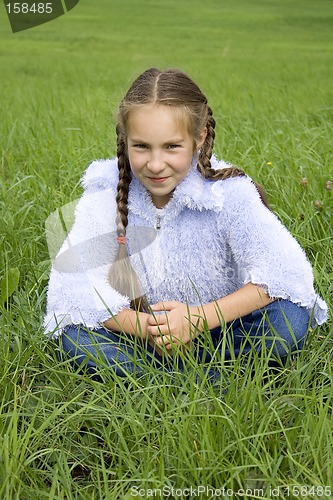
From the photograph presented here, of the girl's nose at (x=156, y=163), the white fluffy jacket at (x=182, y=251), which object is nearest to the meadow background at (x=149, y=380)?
the white fluffy jacket at (x=182, y=251)

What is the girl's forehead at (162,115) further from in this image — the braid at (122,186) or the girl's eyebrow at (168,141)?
the braid at (122,186)

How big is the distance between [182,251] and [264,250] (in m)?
0.23

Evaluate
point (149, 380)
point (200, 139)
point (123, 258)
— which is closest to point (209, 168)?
point (200, 139)

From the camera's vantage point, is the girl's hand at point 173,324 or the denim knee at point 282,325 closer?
the girl's hand at point 173,324

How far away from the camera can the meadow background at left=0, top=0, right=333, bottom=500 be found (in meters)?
1.56

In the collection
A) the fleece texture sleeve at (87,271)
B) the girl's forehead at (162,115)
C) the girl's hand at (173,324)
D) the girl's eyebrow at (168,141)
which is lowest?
the girl's hand at (173,324)

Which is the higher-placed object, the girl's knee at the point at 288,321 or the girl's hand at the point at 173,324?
the girl's hand at the point at 173,324

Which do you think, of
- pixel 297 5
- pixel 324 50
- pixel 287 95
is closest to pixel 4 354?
pixel 287 95

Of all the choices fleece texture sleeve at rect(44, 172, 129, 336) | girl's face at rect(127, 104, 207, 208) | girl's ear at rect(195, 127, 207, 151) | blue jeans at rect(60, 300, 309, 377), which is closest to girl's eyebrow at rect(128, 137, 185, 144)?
girl's face at rect(127, 104, 207, 208)

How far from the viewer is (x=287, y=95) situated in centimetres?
541

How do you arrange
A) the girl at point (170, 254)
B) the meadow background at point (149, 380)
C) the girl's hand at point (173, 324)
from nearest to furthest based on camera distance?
the meadow background at point (149, 380) < the girl's hand at point (173, 324) < the girl at point (170, 254)

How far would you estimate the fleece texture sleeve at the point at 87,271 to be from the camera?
6.68 ft

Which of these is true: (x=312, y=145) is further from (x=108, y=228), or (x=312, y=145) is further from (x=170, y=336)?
(x=170, y=336)

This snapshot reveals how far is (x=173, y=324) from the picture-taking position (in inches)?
76.0
